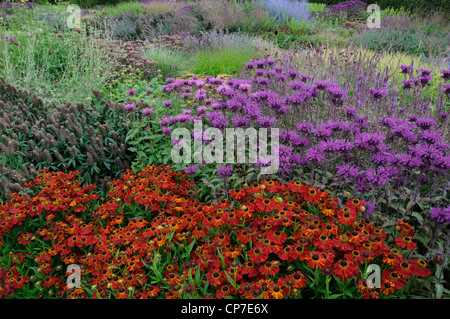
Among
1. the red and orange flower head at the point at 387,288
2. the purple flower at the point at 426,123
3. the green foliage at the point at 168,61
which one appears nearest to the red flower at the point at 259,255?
the red and orange flower head at the point at 387,288

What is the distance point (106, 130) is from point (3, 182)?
3.37 feet

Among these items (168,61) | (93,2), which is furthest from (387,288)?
(93,2)

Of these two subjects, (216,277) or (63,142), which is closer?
(216,277)

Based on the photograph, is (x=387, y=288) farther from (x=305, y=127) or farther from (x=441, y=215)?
(x=305, y=127)

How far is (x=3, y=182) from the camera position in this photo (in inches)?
103

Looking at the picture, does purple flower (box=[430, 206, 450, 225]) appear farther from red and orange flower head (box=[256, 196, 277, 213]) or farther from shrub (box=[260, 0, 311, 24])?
shrub (box=[260, 0, 311, 24])

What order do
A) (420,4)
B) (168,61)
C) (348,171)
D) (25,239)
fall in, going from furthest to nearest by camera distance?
(420,4), (168,61), (25,239), (348,171)

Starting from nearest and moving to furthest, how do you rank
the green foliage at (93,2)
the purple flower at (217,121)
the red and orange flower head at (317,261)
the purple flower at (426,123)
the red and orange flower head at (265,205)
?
1. the red and orange flower head at (317,261)
2. the red and orange flower head at (265,205)
3. the purple flower at (426,123)
4. the purple flower at (217,121)
5. the green foliage at (93,2)

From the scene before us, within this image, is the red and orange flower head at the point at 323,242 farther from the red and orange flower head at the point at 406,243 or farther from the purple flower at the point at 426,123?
the purple flower at the point at 426,123

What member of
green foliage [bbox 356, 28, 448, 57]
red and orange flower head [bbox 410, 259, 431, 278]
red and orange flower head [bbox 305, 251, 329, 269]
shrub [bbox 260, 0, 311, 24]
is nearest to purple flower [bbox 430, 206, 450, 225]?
red and orange flower head [bbox 410, 259, 431, 278]

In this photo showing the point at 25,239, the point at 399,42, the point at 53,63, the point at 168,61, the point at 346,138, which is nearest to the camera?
the point at 25,239

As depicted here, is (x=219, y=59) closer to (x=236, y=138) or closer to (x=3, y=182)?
(x=236, y=138)

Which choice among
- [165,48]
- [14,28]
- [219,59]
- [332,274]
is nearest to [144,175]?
[332,274]

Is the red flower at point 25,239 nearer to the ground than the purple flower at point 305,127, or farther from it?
nearer to the ground
